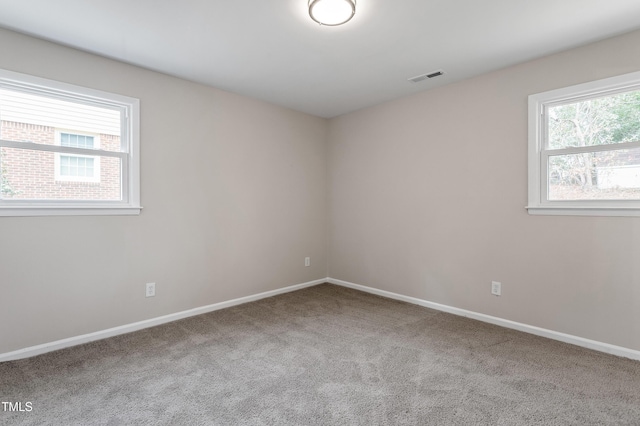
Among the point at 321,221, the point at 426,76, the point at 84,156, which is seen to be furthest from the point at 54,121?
the point at 426,76

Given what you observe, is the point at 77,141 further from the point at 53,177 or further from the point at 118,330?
the point at 118,330

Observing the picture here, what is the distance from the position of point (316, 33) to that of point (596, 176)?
2521mm

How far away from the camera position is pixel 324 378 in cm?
215

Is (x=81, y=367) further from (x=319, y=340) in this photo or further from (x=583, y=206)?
(x=583, y=206)

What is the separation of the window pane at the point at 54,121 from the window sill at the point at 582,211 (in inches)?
150

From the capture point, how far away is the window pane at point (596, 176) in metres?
2.47

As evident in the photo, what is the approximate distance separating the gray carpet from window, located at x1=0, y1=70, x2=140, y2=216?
119 centimetres

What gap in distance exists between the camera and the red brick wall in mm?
2434

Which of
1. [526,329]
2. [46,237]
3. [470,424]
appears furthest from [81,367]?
[526,329]

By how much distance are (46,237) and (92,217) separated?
1.11 ft

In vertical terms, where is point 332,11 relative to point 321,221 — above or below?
above

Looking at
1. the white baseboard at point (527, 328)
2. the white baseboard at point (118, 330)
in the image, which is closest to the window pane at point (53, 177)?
the white baseboard at point (118, 330)

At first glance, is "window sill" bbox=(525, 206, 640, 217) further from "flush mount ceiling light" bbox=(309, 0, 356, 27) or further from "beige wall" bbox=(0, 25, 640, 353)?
"flush mount ceiling light" bbox=(309, 0, 356, 27)

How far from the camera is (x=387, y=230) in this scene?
13.3 ft
